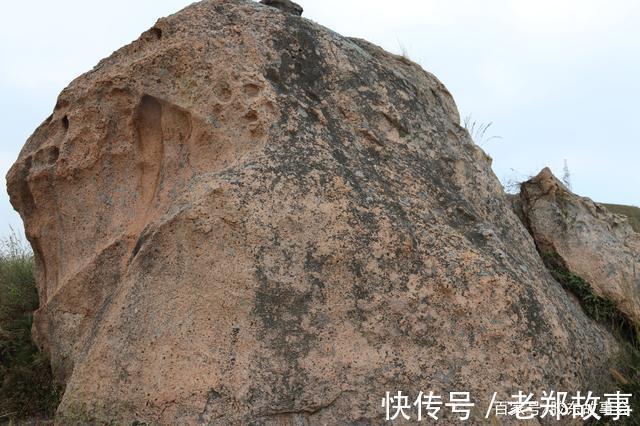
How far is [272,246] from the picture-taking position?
359 cm

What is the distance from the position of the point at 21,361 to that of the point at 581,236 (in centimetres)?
417

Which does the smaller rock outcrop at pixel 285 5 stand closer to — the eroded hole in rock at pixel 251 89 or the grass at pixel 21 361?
the eroded hole in rock at pixel 251 89

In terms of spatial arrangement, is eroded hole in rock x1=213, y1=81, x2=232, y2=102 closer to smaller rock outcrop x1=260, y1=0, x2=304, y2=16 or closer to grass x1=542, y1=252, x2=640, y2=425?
smaller rock outcrop x1=260, y1=0, x2=304, y2=16

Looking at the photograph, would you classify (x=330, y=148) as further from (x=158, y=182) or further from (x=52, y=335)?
(x=52, y=335)

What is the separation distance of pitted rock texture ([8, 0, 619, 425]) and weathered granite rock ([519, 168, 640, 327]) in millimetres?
623

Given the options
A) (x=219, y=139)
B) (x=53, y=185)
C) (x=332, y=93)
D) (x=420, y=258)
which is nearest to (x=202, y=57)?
(x=219, y=139)

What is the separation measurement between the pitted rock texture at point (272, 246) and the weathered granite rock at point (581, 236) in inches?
24.5

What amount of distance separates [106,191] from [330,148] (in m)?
1.54

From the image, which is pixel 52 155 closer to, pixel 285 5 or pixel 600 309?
pixel 285 5

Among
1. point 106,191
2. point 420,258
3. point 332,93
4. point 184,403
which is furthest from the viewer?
point 106,191

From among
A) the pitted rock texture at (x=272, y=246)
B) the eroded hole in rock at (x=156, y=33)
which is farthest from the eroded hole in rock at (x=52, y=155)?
the eroded hole in rock at (x=156, y=33)

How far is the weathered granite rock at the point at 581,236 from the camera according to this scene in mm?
5172

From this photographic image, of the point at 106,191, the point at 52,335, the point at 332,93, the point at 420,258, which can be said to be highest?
the point at 332,93

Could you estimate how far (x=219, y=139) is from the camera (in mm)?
3984
